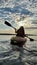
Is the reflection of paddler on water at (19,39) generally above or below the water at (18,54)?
above

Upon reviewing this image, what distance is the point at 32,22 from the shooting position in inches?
364

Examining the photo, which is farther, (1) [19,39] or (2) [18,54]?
(1) [19,39]

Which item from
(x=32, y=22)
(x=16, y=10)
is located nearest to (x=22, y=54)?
(x=32, y=22)

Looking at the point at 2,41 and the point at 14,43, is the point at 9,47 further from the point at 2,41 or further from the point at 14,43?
the point at 2,41

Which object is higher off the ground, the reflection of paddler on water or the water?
the reflection of paddler on water

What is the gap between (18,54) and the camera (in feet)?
17.6

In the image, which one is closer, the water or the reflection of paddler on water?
the water

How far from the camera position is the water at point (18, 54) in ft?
15.3

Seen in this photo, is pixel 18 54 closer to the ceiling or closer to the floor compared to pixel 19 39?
closer to the floor

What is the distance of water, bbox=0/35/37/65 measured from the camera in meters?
4.66

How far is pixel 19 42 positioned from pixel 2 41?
109 cm

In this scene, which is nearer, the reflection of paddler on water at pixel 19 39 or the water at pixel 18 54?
the water at pixel 18 54

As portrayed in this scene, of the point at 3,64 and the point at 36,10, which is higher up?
the point at 36,10

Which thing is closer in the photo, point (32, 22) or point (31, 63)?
point (31, 63)
